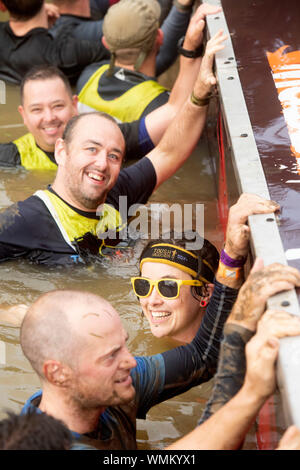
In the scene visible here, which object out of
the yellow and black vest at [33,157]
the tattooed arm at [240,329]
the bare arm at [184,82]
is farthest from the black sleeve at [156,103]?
the tattooed arm at [240,329]

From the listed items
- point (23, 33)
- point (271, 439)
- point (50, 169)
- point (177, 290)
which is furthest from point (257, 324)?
point (23, 33)

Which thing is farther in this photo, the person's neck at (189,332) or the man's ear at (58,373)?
the person's neck at (189,332)

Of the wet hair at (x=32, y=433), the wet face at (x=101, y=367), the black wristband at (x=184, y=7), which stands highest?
the wet hair at (x=32, y=433)

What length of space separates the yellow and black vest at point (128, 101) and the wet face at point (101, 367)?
2.95m

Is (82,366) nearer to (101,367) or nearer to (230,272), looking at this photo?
(101,367)

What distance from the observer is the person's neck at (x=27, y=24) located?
6.19 meters

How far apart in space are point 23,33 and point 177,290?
11.9 ft

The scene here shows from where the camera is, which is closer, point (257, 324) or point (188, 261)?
point (257, 324)

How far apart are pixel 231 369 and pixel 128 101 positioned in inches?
131

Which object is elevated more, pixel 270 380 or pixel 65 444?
pixel 270 380

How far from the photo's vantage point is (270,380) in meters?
2.05

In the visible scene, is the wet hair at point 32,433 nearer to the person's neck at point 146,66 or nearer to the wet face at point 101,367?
the wet face at point 101,367

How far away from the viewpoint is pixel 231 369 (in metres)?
2.35
